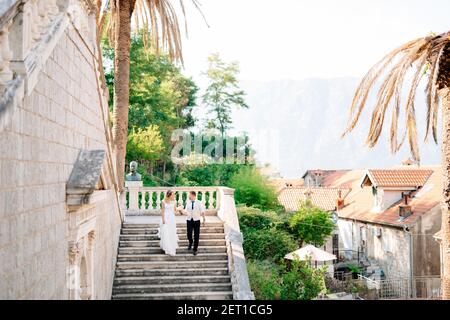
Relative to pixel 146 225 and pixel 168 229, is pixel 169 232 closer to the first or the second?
pixel 168 229

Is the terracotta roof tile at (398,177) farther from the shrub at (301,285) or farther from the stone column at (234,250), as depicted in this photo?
the stone column at (234,250)

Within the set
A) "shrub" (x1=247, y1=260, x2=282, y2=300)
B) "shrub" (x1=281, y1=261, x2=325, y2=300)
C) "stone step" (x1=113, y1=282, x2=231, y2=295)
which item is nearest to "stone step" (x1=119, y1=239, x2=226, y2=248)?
"stone step" (x1=113, y1=282, x2=231, y2=295)

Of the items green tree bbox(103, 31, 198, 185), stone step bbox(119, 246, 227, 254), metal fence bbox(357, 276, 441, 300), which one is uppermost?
green tree bbox(103, 31, 198, 185)

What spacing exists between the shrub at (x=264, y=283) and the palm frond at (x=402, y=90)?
18.1 feet

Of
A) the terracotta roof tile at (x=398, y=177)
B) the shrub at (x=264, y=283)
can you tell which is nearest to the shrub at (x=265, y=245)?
the shrub at (x=264, y=283)

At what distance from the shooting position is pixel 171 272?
11477mm

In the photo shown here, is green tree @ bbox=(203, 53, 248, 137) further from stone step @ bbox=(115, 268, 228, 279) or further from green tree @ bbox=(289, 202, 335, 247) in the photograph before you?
stone step @ bbox=(115, 268, 228, 279)

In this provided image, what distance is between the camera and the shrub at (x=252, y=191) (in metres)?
22.9

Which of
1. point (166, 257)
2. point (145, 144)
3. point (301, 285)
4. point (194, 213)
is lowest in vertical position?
point (301, 285)

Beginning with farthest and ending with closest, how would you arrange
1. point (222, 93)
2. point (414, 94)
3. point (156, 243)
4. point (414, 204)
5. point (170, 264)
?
point (222, 93) → point (414, 204) → point (156, 243) → point (170, 264) → point (414, 94)

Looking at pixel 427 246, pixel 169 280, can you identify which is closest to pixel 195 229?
pixel 169 280

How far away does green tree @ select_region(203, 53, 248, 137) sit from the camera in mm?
31797

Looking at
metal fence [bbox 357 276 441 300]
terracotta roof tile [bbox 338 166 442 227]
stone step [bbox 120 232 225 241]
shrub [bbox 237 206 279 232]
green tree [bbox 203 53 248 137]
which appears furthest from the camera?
green tree [bbox 203 53 248 137]

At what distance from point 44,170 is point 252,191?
18.2 m
